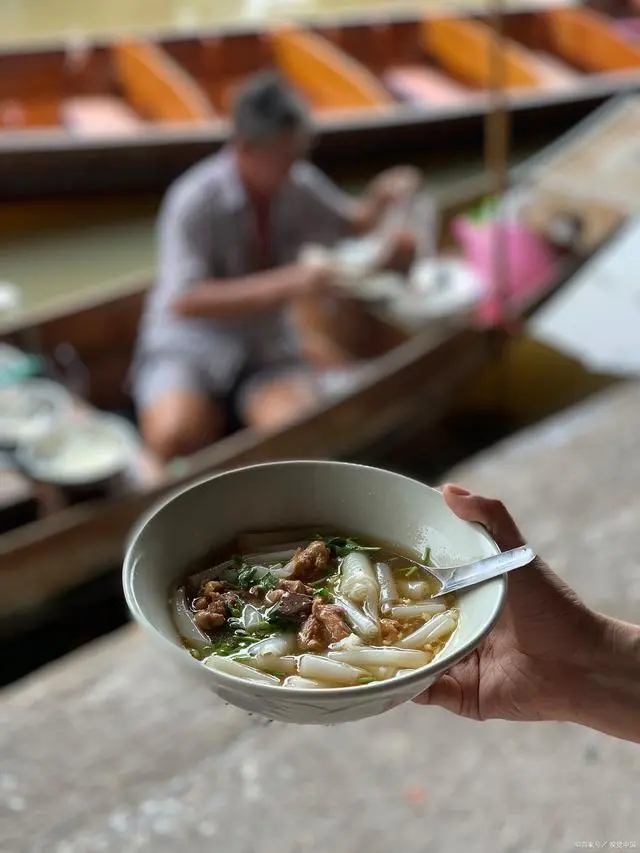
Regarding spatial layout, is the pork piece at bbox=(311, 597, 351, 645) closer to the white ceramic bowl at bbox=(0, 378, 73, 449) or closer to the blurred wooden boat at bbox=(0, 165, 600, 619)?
the blurred wooden boat at bbox=(0, 165, 600, 619)

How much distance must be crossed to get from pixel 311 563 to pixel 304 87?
5334mm

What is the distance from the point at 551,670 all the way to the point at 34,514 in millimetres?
1919

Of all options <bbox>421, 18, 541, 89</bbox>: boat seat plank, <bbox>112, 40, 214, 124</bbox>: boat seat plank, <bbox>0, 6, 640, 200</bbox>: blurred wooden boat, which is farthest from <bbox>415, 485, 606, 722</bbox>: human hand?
<bbox>421, 18, 541, 89</bbox>: boat seat plank

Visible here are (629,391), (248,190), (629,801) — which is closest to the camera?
(629,801)

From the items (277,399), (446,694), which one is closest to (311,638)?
(446,694)

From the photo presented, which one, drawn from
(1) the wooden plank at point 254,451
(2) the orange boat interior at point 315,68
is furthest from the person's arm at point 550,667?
(2) the orange boat interior at point 315,68

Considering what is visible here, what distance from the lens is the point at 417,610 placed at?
988 millimetres

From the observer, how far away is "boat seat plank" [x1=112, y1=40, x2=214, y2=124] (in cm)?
524

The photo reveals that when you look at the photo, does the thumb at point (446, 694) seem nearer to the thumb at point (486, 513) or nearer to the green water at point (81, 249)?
the thumb at point (486, 513)

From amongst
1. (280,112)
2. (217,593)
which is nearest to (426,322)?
(280,112)

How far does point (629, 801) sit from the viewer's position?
1.92 m

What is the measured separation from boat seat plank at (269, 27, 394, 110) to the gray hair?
8.44ft

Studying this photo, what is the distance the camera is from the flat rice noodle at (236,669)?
90 centimetres

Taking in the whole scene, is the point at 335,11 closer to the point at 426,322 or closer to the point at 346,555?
the point at 426,322
